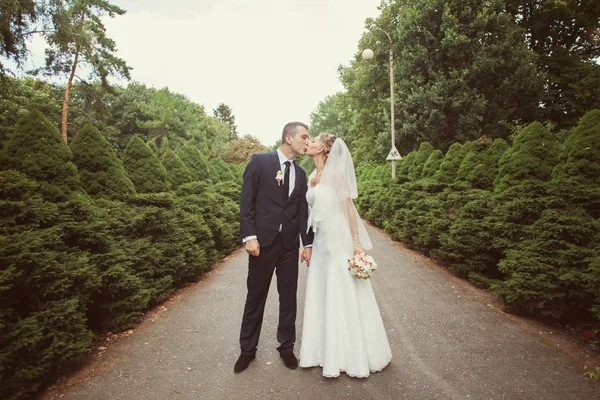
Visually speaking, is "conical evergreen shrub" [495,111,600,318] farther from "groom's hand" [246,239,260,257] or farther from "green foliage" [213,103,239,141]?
"green foliage" [213,103,239,141]

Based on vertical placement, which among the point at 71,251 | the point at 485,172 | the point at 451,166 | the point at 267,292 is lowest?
the point at 267,292

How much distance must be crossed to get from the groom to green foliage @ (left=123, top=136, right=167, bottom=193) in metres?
5.80

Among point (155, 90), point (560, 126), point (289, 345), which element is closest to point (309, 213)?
point (289, 345)

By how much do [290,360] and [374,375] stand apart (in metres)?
0.87

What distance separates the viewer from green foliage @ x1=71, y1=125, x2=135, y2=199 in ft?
22.2

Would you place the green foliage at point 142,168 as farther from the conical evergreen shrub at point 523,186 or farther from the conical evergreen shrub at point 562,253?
the conical evergreen shrub at point 562,253

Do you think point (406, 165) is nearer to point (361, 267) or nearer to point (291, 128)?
point (291, 128)

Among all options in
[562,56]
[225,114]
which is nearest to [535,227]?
[562,56]

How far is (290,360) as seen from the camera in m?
3.61

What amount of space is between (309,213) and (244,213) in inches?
30.3

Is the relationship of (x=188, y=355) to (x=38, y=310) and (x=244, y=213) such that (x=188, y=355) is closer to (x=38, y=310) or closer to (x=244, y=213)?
(x=38, y=310)

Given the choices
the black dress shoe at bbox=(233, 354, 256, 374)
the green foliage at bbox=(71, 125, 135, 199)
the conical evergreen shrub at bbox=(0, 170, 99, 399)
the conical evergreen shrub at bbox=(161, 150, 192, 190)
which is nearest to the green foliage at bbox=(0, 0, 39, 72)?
the conical evergreen shrub at bbox=(161, 150, 192, 190)

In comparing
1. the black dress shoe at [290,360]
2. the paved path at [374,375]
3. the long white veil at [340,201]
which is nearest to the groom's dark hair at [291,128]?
the long white veil at [340,201]

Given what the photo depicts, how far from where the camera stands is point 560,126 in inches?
816
